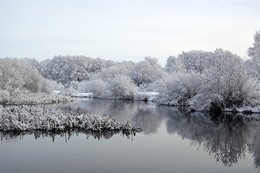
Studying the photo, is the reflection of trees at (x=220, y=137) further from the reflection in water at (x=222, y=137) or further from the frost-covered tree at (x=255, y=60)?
the frost-covered tree at (x=255, y=60)

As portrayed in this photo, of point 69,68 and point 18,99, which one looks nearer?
point 18,99

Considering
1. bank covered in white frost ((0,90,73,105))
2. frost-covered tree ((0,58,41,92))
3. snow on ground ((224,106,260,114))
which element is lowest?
snow on ground ((224,106,260,114))

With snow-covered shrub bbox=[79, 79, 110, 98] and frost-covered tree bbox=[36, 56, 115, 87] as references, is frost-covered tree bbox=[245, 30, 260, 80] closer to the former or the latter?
snow-covered shrub bbox=[79, 79, 110, 98]

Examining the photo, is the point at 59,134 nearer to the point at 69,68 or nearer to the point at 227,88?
the point at 227,88

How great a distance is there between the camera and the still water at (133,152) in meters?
9.90

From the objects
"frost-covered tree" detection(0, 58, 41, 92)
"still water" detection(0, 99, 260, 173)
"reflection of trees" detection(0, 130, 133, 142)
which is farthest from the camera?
"frost-covered tree" detection(0, 58, 41, 92)

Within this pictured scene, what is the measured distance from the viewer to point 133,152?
1219 centimetres

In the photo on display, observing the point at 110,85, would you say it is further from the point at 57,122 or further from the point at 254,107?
the point at 57,122

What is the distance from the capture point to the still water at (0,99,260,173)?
32.5 ft

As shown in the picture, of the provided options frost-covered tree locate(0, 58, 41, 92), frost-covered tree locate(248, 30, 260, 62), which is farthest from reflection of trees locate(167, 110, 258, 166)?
frost-covered tree locate(0, 58, 41, 92)

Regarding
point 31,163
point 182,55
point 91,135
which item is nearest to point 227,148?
point 91,135

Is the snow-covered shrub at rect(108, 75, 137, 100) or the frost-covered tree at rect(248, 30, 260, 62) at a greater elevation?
the frost-covered tree at rect(248, 30, 260, 62)

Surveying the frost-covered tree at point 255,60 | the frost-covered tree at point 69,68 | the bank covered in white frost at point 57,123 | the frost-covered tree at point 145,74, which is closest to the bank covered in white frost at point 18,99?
the bank covered in white frost at point 57,123

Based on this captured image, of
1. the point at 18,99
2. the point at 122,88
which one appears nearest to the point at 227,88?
the point at 18,99
